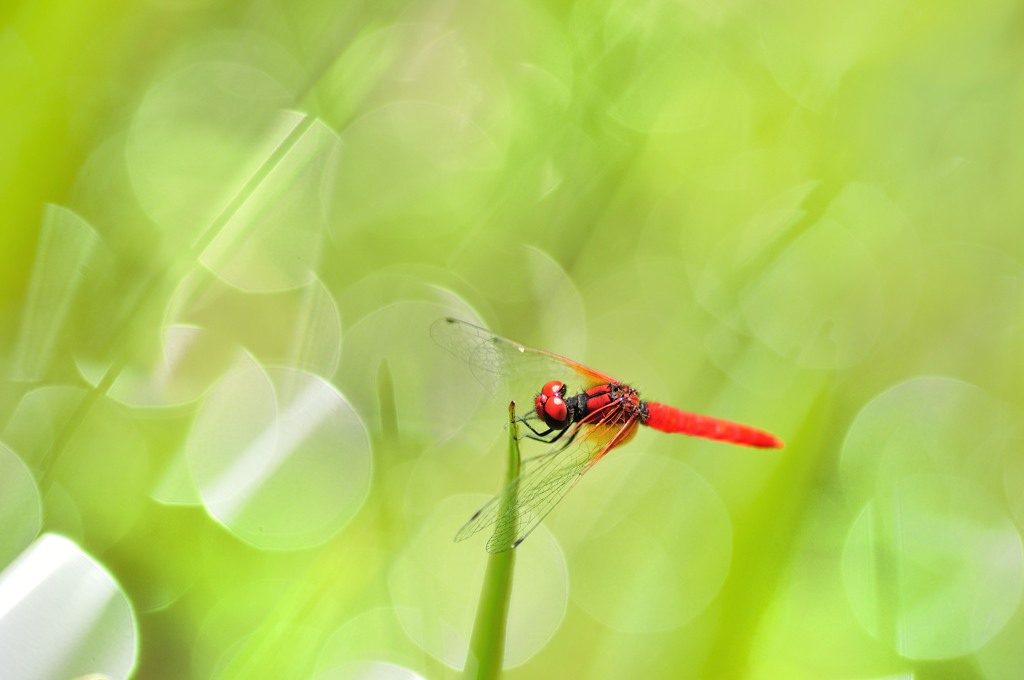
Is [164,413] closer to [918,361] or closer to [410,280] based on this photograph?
[410,280]

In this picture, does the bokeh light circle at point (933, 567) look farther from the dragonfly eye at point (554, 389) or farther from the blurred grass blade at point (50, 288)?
the blurred grass blade at point (50, 288)

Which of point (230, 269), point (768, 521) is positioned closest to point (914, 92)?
point (768, 521)

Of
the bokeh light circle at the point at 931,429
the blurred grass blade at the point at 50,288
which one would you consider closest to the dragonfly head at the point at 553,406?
the bokeh light circle at the point at 931,429

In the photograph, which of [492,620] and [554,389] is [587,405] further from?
[492,620]

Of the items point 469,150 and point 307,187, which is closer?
point 307,187

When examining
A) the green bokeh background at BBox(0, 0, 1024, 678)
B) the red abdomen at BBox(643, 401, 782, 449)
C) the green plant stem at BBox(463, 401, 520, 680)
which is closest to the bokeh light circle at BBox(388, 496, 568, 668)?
the green bokeh background at BBox(0, 0, 1024, 678)
